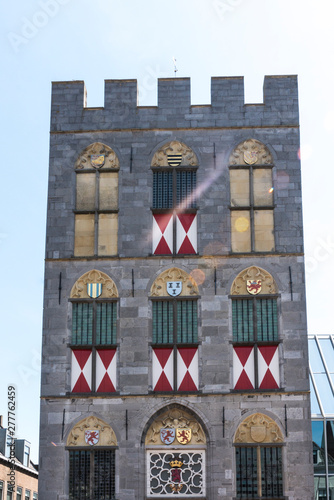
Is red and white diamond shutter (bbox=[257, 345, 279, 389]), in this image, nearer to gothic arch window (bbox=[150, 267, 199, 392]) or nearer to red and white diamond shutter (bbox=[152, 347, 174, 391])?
gothic arch window (bbox=[150, 267, 199, 392])

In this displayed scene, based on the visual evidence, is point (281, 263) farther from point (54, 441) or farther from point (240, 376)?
point (54, 441)

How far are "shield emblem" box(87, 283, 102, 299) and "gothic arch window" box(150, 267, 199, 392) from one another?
56.8 inches

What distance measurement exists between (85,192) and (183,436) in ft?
23.8

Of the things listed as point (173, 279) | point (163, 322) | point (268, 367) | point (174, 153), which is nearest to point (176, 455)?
point (268, 367)

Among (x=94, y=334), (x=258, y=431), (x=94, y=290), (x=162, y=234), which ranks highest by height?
(x=162, y=234)

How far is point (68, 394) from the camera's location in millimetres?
21219

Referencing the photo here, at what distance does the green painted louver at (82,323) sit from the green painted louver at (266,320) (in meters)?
4.49

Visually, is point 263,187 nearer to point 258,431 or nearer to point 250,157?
point 250,157

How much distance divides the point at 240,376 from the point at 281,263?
326 centimetres

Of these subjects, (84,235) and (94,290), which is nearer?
(94,290)

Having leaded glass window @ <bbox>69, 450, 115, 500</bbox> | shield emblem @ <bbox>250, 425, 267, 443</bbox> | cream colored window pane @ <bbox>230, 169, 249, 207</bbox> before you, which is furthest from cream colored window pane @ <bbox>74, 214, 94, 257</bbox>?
shield emblem @ <bbox>250, 425, 267, 443</bbox>

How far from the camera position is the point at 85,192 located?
75.4 ft

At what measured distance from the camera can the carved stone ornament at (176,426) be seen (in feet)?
68.6

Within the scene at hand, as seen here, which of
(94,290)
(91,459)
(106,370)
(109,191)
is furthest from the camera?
(109,191)
